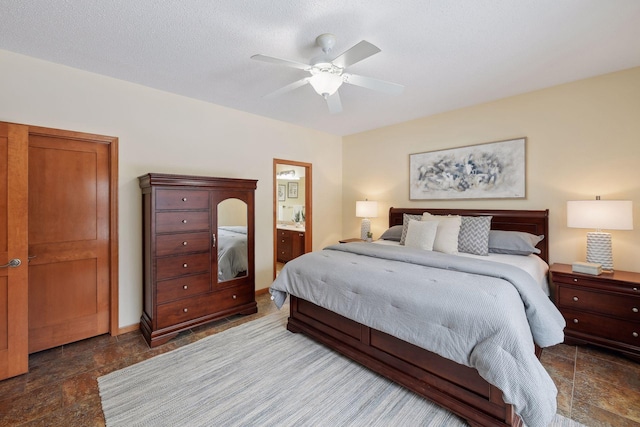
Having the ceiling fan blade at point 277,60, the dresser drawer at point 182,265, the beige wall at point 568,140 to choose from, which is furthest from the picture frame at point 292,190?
the ceiling fan blade at point 277,60

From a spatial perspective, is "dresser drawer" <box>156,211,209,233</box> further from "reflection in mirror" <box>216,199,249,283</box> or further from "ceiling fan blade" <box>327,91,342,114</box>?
"ceiling fan blade" <box>327,91,342,114</box>

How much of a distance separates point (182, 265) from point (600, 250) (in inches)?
163

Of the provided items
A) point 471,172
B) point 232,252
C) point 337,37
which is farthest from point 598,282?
point 232,252

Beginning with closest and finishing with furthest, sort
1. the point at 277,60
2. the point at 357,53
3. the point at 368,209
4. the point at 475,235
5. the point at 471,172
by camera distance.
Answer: the point at 357,53 → the point at 277,60 → the point at 475,235 → the point at 471,172 → the point at 368,209

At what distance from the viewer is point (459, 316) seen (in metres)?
1.68

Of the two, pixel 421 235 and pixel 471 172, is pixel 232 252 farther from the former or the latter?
pixel 471 172

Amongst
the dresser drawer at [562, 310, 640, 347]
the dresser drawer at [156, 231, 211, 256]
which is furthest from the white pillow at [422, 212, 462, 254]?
the dresser drawer at [156, 231, 211, 256]

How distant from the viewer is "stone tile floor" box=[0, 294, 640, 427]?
5.96 ft

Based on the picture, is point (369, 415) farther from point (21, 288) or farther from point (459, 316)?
point (21, 288)

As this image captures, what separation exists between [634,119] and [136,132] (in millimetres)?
5072

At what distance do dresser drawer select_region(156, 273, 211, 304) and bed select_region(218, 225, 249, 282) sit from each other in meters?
0.19

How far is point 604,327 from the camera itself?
249 centimetres

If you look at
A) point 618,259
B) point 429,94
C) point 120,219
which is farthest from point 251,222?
point 618,259

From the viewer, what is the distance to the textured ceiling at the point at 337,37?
1856mm
